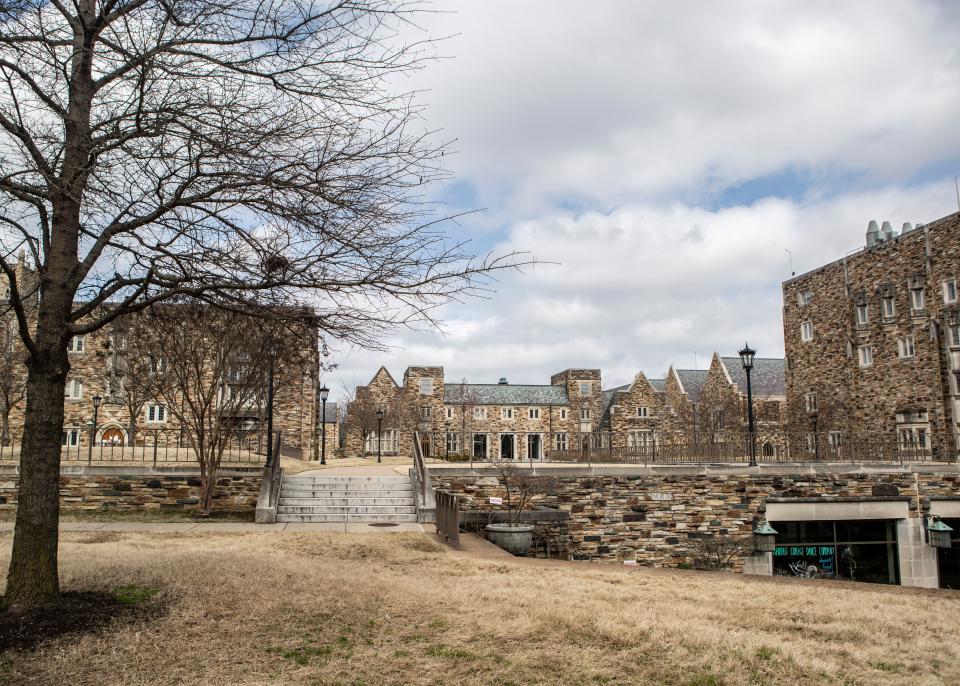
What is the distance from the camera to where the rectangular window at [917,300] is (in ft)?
117

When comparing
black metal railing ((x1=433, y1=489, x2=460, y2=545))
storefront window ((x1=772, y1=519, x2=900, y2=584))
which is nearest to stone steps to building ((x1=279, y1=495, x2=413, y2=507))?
black metal railing ((x1=433, y1=489, x2=460, y2=545))

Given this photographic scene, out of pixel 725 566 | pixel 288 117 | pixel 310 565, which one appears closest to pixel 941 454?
pixel 725 566

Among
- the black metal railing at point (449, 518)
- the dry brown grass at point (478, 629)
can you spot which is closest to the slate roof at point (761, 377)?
the black metal railing at point (449, 518)

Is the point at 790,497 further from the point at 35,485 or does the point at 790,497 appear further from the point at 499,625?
the point at 35,485

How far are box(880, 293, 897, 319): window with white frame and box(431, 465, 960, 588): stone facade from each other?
19591 millimetres

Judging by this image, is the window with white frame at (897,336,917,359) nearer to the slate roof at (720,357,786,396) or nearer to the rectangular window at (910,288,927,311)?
the rectangular window at (910,288,927,311)

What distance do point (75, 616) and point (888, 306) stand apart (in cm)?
4066

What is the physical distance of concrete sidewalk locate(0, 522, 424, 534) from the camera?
13500mm

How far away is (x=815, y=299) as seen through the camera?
43281 mm

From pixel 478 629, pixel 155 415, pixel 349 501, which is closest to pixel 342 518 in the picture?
pixel 349 501

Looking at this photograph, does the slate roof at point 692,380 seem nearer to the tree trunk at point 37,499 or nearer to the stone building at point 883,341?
the stone building at point 883,341

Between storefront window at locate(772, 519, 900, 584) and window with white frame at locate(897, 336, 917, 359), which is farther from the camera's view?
window with white frame at locate(897, 336, 917, 359)

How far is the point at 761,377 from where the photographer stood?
193 feet

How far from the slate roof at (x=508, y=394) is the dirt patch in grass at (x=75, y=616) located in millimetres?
53363
